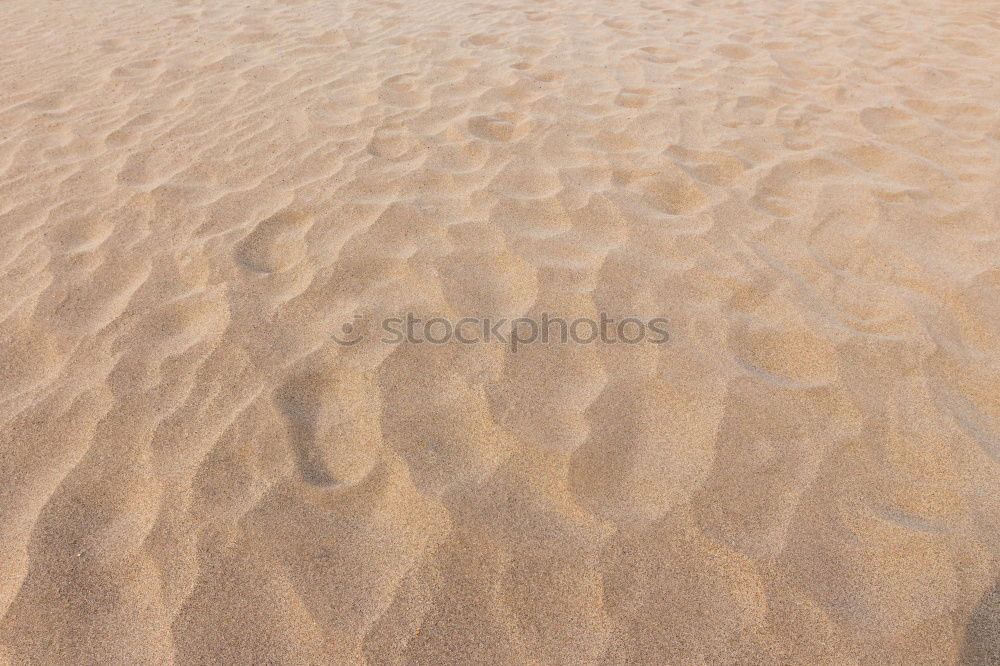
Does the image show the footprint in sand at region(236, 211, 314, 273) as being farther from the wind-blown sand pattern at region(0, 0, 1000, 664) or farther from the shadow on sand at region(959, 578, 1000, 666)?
the shadow on sand at region(959, 578, 1000, 666)

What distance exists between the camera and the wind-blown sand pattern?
4.15 ft

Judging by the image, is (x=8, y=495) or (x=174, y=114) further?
(x=174, y=114)

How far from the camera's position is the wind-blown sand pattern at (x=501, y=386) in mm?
1264

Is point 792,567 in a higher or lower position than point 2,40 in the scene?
lower

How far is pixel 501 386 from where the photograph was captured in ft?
5.71

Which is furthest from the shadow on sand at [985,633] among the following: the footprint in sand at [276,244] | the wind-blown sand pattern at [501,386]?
the footprint in sand at [276,244]

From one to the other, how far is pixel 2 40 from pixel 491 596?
5.64 m

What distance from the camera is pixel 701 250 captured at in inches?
88.0

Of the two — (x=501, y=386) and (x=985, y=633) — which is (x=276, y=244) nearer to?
(x=501, y=386)

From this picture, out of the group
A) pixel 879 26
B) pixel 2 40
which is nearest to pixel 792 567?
pixel 879 26

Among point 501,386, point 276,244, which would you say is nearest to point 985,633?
point 501,386

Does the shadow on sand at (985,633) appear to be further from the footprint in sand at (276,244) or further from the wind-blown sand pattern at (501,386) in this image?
the footprint in sand at (276,244)

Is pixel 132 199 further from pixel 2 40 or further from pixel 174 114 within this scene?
pixel 2 40

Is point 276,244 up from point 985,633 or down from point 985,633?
up
